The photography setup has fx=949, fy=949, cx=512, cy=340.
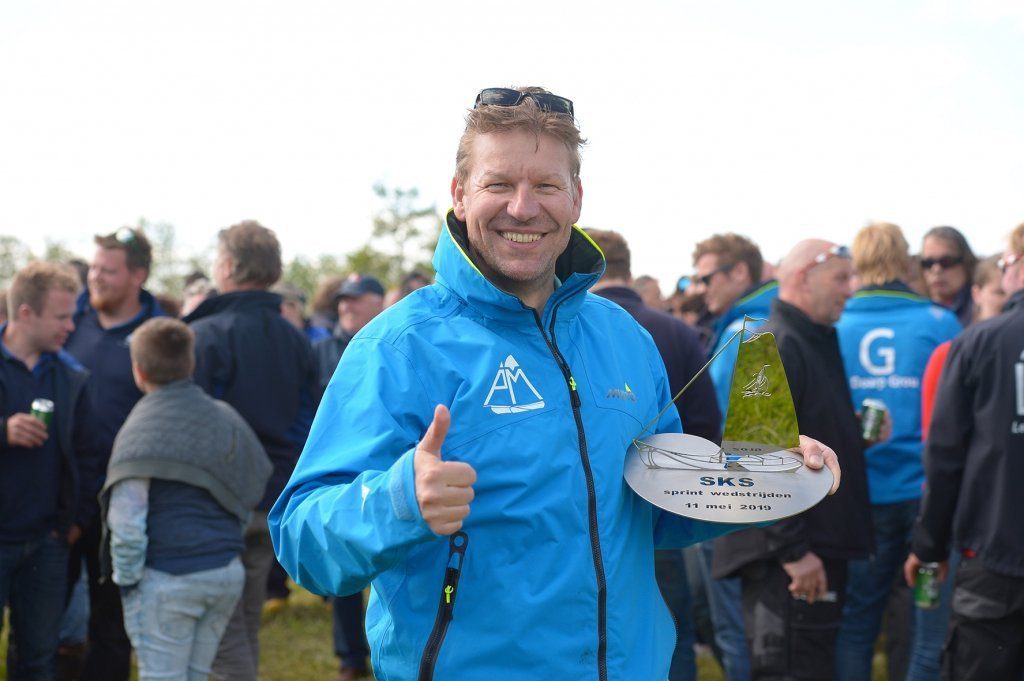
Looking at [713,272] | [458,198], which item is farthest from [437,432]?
[713,272]

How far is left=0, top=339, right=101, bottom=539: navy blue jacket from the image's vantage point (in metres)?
4.47

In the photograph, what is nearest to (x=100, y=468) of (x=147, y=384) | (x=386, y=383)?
(x=147, y=384)

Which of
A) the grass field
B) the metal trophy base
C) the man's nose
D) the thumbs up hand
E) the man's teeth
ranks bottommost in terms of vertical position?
the grass field

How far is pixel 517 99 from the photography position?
7.04 ft

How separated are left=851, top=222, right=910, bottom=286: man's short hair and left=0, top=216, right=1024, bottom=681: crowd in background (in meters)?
0.01

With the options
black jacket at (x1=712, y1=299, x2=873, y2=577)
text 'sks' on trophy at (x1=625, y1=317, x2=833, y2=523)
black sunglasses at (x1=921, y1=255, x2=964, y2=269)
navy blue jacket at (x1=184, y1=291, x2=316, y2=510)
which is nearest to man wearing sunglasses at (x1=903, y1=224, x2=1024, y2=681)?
black jacket at (x1=712, y1=299, x2=873, y2=577)

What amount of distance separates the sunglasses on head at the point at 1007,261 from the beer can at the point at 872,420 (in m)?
0.82

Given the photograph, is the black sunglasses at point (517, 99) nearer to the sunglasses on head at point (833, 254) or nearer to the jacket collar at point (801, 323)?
the jacket collar at point (801, 323)

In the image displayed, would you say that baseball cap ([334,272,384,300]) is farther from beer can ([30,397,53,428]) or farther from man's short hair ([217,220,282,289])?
beer can ([30,397,53,428])

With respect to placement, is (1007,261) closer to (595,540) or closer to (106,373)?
(595,540)

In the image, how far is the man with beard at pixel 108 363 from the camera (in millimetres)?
4801

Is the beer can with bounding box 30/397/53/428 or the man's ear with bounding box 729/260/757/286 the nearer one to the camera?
the beer can with bounding box 30/397/53/428

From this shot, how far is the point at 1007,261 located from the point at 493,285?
312cm

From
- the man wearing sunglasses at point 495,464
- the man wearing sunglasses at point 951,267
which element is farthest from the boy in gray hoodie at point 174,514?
the man wearing sunglasses at point 951,267
